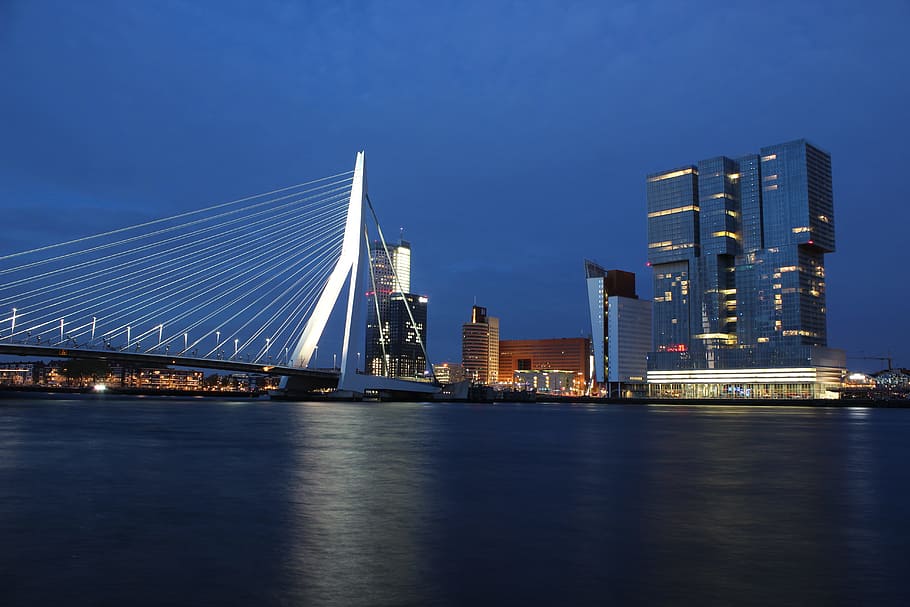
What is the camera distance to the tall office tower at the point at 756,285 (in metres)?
180

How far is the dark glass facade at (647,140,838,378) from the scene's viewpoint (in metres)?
182

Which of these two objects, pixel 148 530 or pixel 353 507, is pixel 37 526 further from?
pixel 353 507

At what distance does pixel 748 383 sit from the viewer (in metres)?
183

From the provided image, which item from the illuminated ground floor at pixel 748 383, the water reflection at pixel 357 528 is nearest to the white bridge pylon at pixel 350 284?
the water reflection at pixel 357 528

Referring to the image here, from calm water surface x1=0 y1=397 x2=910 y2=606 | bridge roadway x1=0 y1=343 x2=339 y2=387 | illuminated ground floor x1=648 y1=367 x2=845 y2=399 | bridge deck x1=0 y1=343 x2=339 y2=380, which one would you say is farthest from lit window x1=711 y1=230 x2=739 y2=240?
calm water surface x1=0 y1=397 x2=910 y2=606

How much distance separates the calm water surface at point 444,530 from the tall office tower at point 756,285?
169m

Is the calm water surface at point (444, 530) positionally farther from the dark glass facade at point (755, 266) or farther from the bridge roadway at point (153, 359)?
the dark glass facade at point (755, 266)

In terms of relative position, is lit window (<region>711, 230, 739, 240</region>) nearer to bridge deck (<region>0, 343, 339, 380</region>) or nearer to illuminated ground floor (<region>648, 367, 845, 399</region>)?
illuminated ground floor (<region>648, 367, 845, 399</region>)

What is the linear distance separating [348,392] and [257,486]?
7785 cm

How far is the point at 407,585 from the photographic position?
27.1 ft

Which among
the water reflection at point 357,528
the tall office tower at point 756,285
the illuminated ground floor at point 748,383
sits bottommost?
the water reflection at point 357,528

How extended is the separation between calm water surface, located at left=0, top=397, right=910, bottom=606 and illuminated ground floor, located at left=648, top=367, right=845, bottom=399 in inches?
6494

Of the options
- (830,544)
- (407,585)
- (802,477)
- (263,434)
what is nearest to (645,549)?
(830,544)

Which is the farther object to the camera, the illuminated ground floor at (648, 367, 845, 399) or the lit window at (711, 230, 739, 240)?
the lit window at (711, 230, 739, 240)
